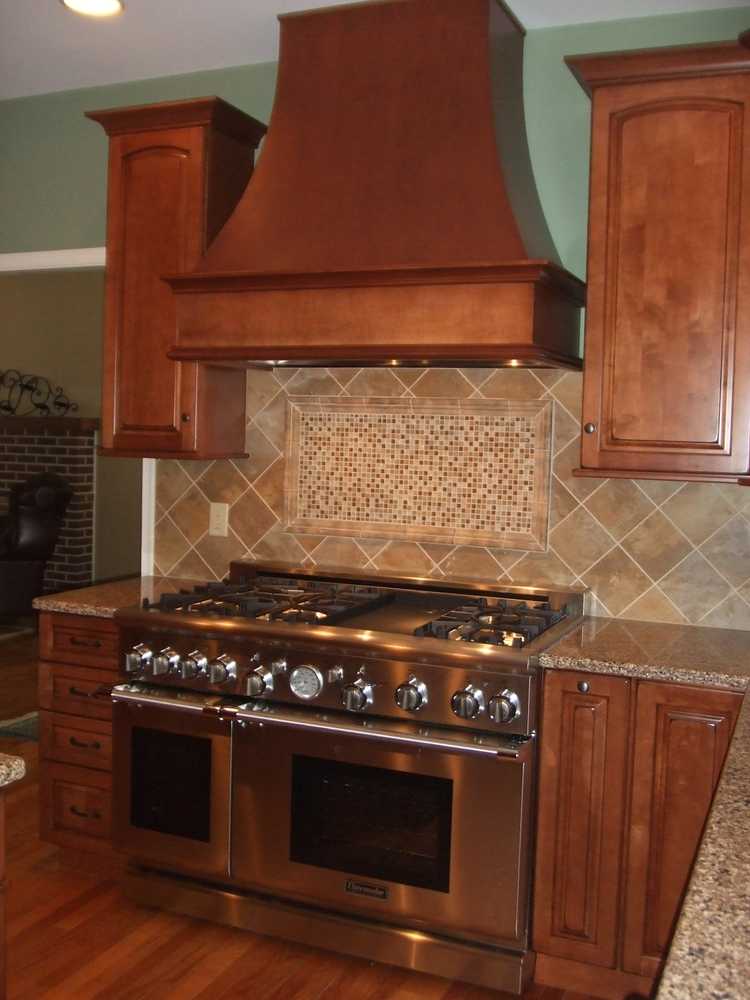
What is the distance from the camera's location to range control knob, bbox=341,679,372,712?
264cm

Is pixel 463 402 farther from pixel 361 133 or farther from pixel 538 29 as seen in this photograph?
pixel 538 29

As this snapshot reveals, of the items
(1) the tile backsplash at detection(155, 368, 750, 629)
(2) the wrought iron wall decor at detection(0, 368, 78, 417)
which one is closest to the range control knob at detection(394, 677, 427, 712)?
(1) the tile backsplash at detection(155, 368, 750, 629)

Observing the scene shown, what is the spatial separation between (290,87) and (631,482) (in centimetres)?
155

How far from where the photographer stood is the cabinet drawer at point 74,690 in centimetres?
314

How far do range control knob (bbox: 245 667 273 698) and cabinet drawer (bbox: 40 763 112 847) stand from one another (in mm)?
713

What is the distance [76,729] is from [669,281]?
220 centimetres

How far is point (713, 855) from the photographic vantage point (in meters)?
Result: 1.19

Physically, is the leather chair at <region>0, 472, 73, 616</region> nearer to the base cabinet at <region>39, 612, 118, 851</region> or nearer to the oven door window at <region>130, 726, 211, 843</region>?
the base cabinet at <region>39, 612, 118, 851</region>

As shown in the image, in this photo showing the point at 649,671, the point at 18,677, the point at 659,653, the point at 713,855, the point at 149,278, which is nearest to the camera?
the point at 713,855

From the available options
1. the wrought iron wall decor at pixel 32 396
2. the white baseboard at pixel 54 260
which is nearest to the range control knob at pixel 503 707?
the white baseboard at pixel 54 260

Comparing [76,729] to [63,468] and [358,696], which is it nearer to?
[358,696]

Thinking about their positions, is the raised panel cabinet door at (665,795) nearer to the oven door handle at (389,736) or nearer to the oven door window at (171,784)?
the oven door handle at (389,736)

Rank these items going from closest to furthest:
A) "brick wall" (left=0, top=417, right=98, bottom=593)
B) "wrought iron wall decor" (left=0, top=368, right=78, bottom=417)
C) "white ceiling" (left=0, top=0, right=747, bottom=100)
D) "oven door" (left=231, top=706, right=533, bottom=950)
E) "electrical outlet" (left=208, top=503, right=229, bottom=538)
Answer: "oven door" (left=231, top=706, right=533, bottom=950) < "white ceiling" (left=0, top=0, right=747, bottom=100) < "electrical outlet" (left=208, top=503, right=229, bottom=538) < "brick wall" (left=0, top=417, right=98, bottom=593) < "wrought iron wall decor" (left=0, top=368, right=78, bottom=417)

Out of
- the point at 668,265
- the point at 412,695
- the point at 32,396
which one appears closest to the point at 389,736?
the point at 412,695
